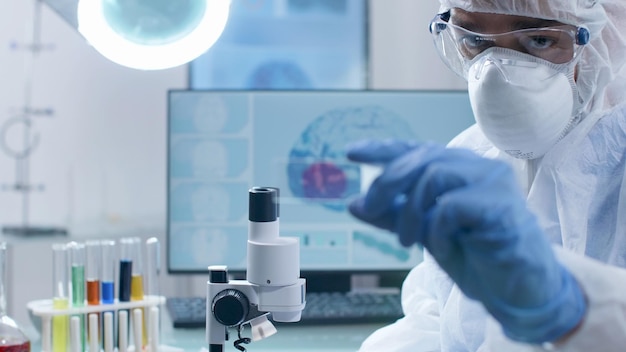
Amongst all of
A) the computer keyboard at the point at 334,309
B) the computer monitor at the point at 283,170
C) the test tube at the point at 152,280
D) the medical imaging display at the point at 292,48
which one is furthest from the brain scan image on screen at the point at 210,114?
the medical imaging display at the point at 292,48

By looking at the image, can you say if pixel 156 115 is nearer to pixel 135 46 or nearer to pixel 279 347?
pixel 279 347

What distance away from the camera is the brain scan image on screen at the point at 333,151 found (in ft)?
5.61

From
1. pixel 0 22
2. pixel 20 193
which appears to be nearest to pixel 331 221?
pixel 20 193

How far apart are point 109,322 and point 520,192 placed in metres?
0.69

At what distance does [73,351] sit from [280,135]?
69 centimetres

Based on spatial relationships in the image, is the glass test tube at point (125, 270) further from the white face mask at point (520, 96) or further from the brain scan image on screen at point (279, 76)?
the brain scan image on screen at point (279, 76)

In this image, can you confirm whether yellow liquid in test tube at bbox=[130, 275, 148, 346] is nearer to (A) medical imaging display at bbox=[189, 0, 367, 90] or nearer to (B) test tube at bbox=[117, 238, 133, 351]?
(B) test tube at bbox=[117, 238, 133, 351]

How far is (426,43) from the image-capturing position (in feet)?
9.63

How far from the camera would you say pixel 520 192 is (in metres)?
0.77

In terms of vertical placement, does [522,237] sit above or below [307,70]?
below

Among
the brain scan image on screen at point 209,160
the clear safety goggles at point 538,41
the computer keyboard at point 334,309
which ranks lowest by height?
the computer keyboard at point 334,309

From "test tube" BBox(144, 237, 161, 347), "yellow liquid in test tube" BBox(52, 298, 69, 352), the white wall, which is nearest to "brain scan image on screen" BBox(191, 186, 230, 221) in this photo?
"test tube" BBox(144, 237, 161, 347)

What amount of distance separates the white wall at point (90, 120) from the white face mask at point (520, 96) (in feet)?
5.78

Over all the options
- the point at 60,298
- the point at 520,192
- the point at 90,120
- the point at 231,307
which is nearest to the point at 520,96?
the point at 520,192
